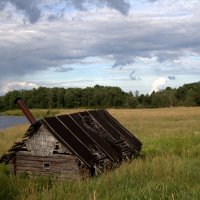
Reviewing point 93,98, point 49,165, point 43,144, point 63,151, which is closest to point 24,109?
point 43,144

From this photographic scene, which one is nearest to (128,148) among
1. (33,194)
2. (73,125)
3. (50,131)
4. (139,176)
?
(73,125)

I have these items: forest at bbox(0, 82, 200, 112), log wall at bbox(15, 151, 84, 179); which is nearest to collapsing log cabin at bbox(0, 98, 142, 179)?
log wall at bbox(15, 151, 84, 179)

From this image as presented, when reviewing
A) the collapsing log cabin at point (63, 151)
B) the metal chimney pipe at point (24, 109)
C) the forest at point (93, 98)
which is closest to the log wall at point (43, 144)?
the collapsing log cabin at point (63, 151)

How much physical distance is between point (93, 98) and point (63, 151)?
368 ft

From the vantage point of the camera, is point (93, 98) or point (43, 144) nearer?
point (43, 144)

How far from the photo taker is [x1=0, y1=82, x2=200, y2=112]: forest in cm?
11231

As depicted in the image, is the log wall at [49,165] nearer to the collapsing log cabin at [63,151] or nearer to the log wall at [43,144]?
the collapsing log cabin at [63,151]

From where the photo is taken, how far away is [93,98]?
124 meters

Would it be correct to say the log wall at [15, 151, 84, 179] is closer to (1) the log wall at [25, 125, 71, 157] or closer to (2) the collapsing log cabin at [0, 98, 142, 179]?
(2) the collapsing log cabin at [0, 98, 142, 179]

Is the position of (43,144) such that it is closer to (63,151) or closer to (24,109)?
(63,151)

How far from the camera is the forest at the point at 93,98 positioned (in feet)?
368

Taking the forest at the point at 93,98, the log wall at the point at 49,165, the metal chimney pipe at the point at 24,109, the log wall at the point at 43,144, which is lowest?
the log wall at the point at 49,165

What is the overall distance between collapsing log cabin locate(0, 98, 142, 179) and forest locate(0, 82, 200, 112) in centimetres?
9616

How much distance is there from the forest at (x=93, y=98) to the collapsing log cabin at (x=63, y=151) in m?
96.2
